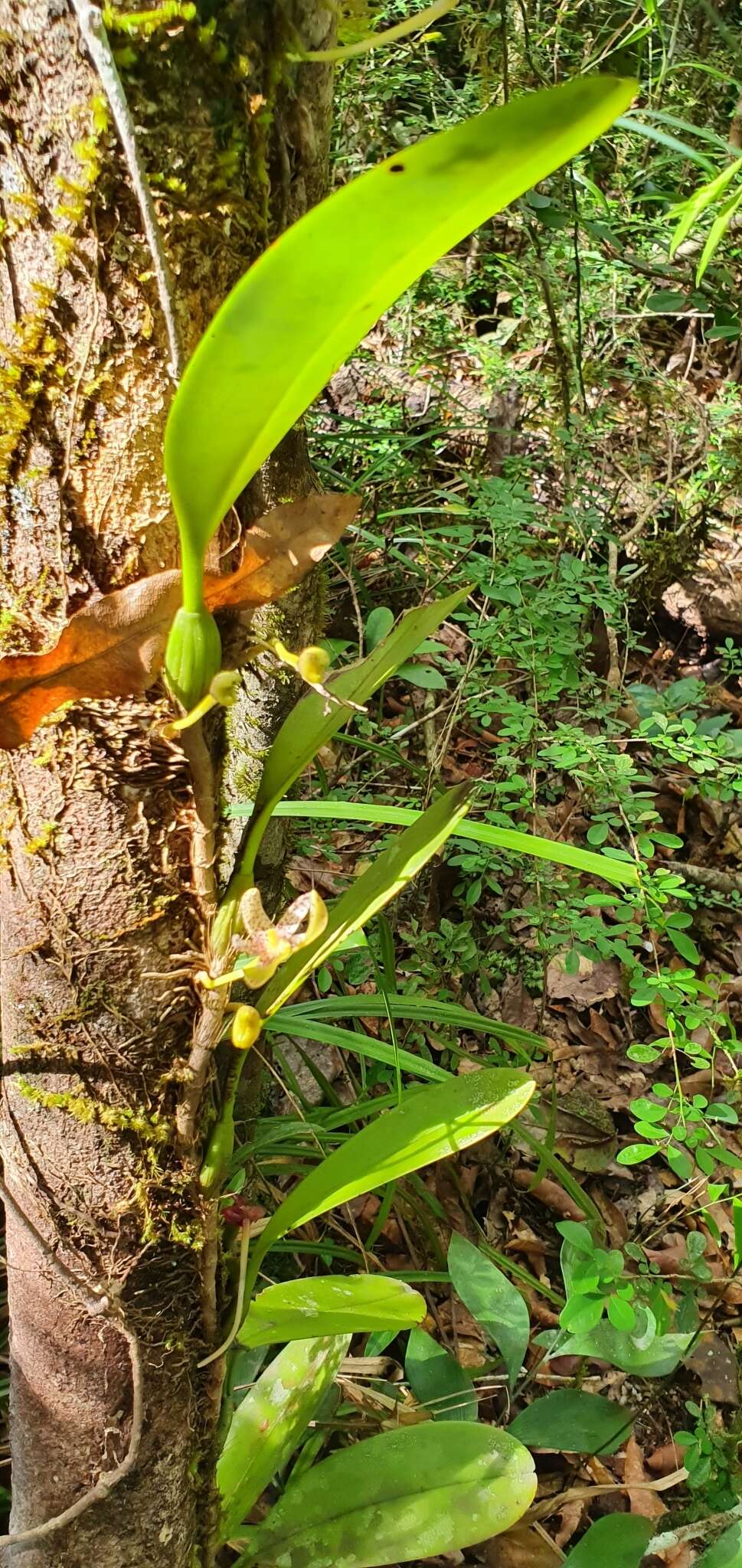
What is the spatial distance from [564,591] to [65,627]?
50.1 inches

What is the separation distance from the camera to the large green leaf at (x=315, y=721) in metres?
0.55

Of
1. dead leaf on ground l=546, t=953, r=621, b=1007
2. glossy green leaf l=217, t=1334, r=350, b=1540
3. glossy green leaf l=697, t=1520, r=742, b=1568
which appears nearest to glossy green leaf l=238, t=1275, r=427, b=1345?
glossy green leaf l=217, t=1334, r=350, b=1540

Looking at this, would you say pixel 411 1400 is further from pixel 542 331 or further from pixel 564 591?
pixel 542 331

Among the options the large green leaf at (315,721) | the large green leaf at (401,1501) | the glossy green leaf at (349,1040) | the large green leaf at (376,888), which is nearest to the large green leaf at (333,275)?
the large green leaf at (315,721)

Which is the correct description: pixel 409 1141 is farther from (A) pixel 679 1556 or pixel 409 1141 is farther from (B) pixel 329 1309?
(A) pixel 679 1556

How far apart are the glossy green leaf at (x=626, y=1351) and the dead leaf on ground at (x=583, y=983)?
2.37 ft

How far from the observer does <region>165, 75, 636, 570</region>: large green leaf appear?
0.96 feet

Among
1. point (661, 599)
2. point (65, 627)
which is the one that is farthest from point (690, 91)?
point (65, 627)

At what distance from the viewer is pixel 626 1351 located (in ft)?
3.07

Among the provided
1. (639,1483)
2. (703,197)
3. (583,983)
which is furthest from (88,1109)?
(703,197)

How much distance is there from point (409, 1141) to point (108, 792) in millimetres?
362

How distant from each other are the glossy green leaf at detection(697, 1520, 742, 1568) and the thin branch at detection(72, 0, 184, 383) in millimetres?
1037

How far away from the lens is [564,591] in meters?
1.60

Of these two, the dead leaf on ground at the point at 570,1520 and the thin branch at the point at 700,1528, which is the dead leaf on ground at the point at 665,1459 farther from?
the thin branch at the point at 700,1528
